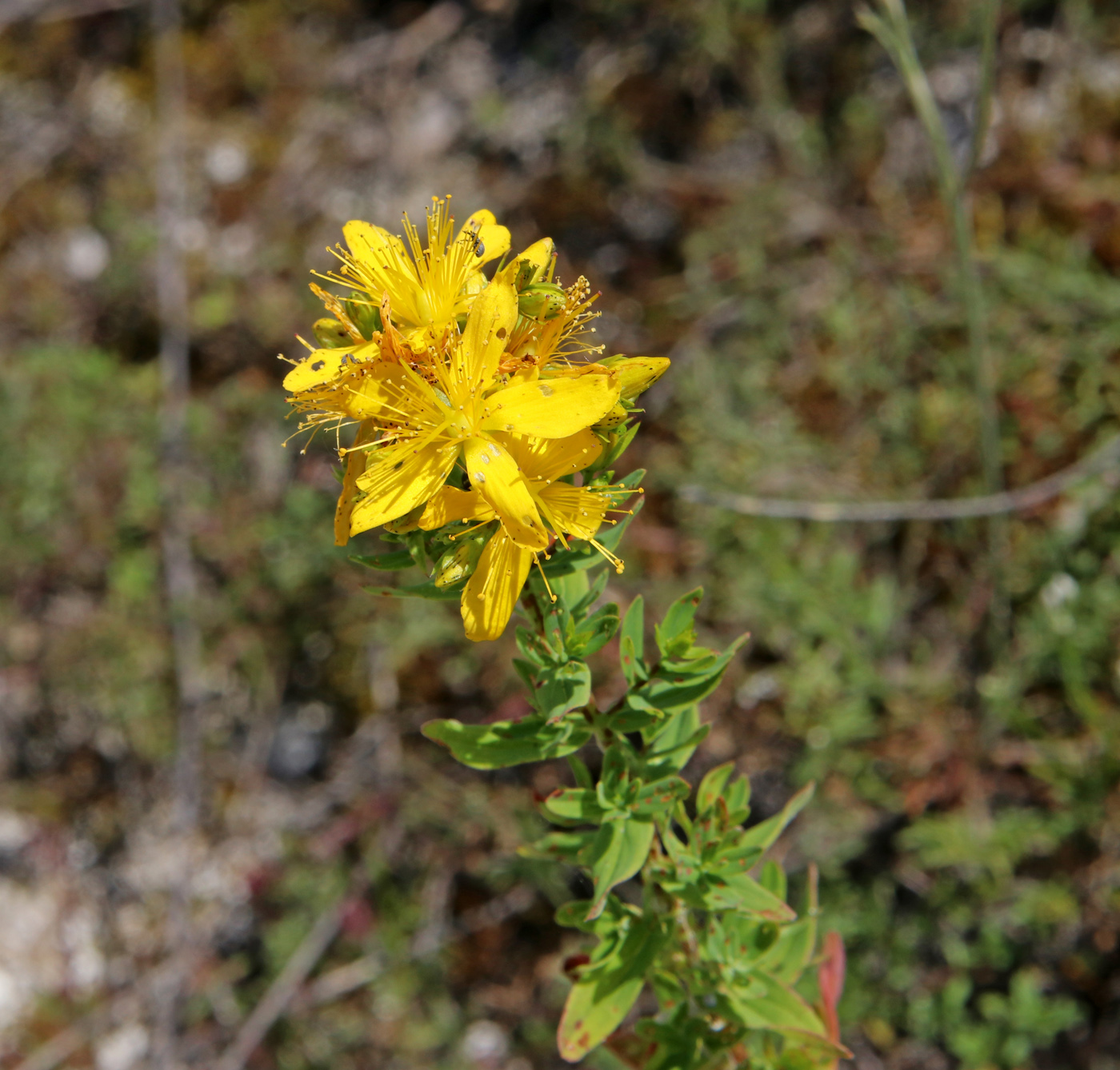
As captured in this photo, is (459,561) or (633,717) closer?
(459,561)

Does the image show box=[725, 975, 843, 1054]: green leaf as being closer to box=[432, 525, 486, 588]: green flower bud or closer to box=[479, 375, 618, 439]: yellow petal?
box=[432, 525, 486, 588]: green flower bud

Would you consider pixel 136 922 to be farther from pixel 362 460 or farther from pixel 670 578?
pixel 362 460

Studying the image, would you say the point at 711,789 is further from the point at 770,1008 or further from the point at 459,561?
the point at 459,561

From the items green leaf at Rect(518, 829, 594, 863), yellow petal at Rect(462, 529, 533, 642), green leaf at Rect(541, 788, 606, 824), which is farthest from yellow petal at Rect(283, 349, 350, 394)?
green leaf at Rect(518, 829, 594, 863)

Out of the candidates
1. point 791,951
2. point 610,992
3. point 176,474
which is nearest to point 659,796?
point 610,992

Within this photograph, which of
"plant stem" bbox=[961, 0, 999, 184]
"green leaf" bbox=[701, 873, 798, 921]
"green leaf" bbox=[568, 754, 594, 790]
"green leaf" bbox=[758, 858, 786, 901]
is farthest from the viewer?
"plant stem" bbox=[961, 0, 999, 184]

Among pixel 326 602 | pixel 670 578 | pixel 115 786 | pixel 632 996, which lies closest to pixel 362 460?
pixel 632 996

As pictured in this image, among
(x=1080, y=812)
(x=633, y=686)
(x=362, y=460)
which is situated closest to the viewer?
(x=362, y=460)
